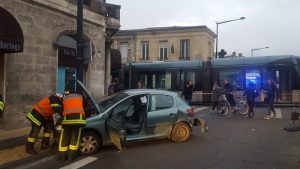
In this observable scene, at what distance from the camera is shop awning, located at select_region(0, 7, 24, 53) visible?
1180cm

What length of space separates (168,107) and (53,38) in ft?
20.3

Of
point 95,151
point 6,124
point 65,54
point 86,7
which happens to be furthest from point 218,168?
point 86,7

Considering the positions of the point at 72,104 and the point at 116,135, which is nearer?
the point at 72,104

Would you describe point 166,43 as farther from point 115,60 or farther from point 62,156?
point 62,156

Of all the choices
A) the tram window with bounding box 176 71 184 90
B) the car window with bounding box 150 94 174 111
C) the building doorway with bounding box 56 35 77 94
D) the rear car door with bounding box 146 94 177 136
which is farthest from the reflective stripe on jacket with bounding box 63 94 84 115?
the tram window with bounding box 176 71 184 90

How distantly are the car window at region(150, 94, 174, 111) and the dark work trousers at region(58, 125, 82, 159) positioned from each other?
7.94ft

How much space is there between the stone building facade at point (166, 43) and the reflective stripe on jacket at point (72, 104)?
44971 mm

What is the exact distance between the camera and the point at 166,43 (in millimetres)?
55969

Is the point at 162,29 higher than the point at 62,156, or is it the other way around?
the point at 162,29

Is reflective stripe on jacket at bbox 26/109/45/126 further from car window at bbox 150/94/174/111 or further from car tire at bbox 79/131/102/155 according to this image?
car window at bbox 150/94/174/111

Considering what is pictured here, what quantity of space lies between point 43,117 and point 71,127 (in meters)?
0.99

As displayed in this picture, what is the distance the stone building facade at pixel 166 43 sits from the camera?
177ft

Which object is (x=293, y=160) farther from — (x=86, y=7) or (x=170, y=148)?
(x=86, y=7)

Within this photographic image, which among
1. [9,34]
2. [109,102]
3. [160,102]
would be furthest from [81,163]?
[9,34]
